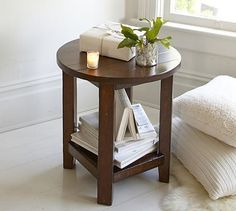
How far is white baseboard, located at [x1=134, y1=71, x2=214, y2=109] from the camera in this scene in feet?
9.55

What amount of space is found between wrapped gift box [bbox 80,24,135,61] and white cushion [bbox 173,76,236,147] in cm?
37

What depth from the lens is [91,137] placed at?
7.30 feet

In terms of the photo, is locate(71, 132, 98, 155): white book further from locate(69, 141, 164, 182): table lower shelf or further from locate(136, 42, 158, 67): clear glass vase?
locate(136, 42, 158, 67): clear glass vase

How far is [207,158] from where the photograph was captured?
2209mm

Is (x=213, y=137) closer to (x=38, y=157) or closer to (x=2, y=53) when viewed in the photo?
(x=38, y=157)

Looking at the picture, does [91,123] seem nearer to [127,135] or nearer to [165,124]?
[127,135]

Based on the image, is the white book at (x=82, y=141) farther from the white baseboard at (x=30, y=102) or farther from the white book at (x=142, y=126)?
the white baseboard at (x=30, y=102)

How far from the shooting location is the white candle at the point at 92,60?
2.01 m

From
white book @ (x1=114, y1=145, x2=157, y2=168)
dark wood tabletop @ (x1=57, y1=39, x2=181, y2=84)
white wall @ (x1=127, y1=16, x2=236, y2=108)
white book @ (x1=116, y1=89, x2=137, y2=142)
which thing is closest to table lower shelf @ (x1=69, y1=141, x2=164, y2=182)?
white book @ (x1=114, y1=145, x2=157, y2=168)

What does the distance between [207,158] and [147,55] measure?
51 centimetres

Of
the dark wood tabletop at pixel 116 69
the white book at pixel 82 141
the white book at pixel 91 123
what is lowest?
the white book at pixel 82 141

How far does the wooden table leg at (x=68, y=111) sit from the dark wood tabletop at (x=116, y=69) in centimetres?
11

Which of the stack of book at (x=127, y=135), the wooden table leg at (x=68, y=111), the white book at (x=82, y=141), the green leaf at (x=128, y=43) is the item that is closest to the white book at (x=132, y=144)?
the stack of book at (x=127, y=135)

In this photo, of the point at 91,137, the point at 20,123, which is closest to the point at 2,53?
the point at 20,123
